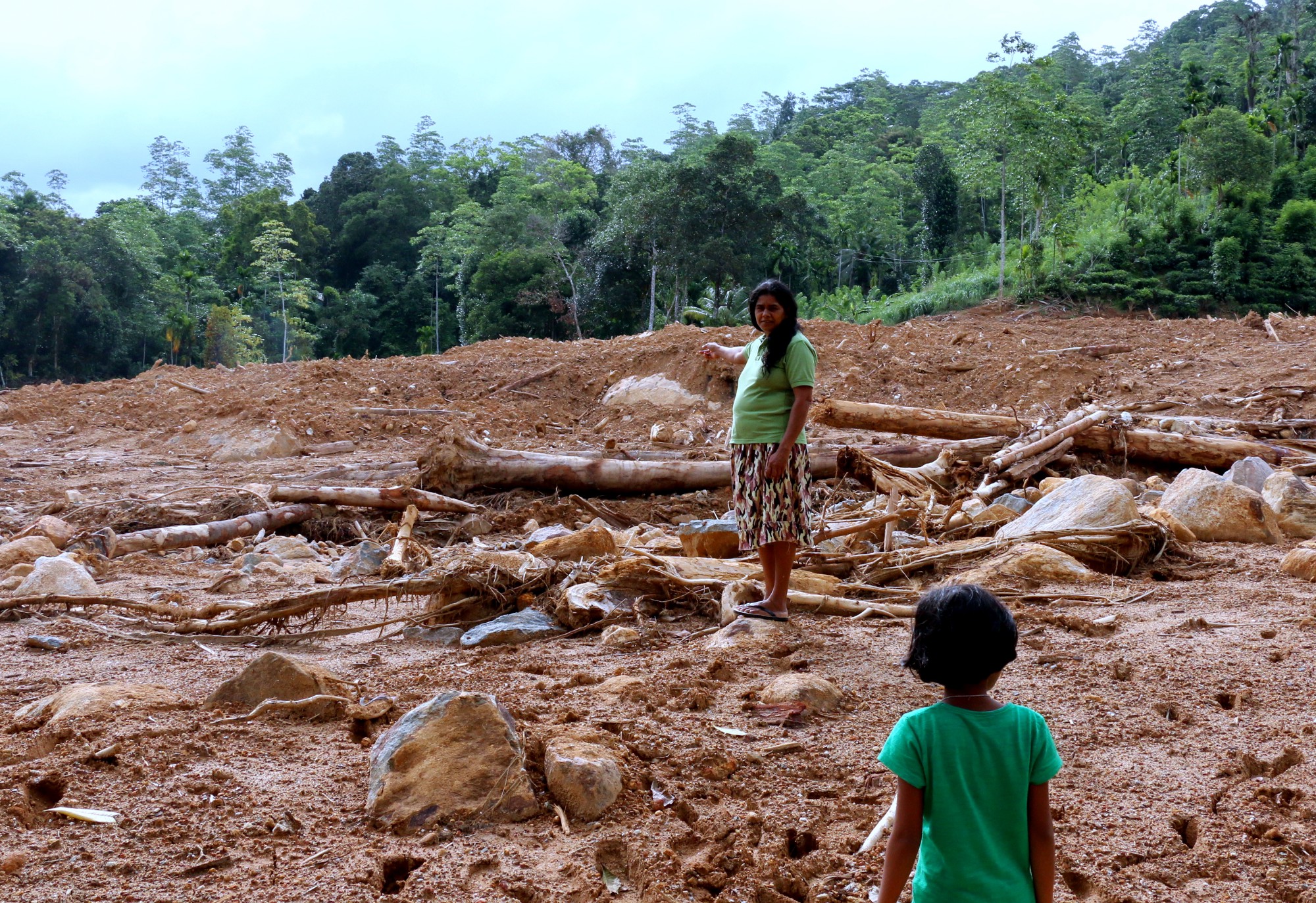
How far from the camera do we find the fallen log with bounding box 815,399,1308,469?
22.1 feet

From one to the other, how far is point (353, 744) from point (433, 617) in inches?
61.4

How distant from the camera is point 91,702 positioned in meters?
2.62

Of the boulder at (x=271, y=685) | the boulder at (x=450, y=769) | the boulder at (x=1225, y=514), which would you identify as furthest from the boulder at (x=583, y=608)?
the boulder at (x=1225, y=514)

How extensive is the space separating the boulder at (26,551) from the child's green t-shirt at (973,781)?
17.6 feet

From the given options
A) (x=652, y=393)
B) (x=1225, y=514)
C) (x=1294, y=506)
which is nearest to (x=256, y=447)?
(x=652, y=393)

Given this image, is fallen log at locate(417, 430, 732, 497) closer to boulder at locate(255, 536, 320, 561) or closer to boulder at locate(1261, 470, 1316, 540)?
boulder at locate(255, 536, 320, 561)

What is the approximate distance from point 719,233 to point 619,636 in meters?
23.9

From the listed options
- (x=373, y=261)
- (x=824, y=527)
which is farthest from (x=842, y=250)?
(x=824, y=527)

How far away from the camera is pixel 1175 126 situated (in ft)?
113

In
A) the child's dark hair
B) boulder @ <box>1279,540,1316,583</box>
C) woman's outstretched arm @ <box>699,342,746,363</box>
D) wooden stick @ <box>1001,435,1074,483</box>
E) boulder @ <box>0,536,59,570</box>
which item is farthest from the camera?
wooden stick @ <box>1001,435,1074,483</box>

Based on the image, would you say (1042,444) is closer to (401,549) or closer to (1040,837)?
(401,549)

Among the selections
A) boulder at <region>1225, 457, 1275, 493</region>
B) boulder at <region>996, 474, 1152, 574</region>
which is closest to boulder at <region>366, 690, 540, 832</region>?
boulder at <region>996, 474, 1152, 574</region>

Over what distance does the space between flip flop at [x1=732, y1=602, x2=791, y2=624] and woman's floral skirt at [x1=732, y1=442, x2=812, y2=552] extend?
0.75 ft

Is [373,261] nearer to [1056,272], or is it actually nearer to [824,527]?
[1056,272]
